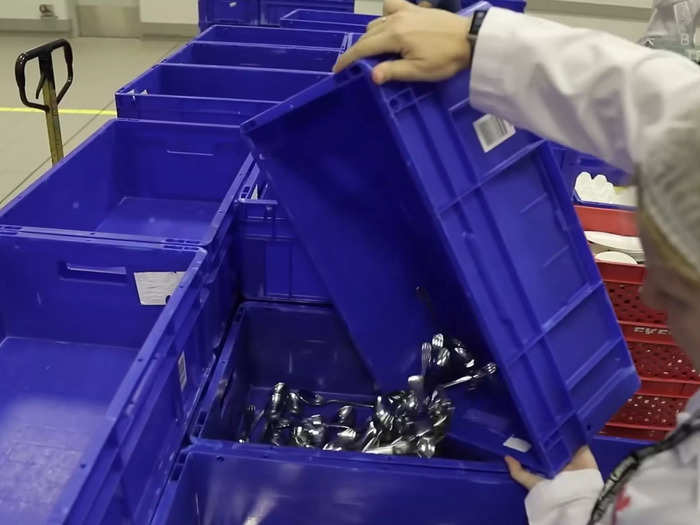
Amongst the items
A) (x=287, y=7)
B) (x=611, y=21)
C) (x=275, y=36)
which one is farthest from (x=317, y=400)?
(x=611, y=21)

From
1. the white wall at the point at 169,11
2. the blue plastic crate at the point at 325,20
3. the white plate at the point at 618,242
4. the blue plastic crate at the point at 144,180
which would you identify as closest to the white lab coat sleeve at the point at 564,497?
the white plate at the point at 618,242

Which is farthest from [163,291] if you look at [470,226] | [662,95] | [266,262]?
[662,95]

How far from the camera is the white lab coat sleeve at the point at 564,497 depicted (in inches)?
31.6

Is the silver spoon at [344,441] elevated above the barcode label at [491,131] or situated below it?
below

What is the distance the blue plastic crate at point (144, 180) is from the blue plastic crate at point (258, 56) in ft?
1.81

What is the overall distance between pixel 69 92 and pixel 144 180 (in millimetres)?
2488

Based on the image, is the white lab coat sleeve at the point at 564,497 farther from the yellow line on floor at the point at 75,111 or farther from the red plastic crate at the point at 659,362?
the yellow line on floor at the point at 75,111

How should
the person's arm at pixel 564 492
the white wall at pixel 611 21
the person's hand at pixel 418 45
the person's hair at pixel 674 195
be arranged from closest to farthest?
1. the person's hair at pixel 674 195
2. the person's hand at pixel 418 45
3. the person's arm at pixel 564 492
4. the white wall at pixel 611 21

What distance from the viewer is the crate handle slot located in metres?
1.11

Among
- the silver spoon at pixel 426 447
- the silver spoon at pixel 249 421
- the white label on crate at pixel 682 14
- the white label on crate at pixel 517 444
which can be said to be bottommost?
the silver spoon at pixel 249 421

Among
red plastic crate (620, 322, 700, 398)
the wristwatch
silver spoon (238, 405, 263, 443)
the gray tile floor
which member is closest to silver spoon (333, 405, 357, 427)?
silver spoon (238, 405, 263, 443)

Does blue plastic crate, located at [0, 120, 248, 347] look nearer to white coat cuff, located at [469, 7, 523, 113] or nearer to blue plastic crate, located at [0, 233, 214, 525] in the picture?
blue plastic crate, located at [0, 233, 214, 525]

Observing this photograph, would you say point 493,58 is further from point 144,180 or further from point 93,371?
point 144,180

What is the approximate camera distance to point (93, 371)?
44.4 inches
